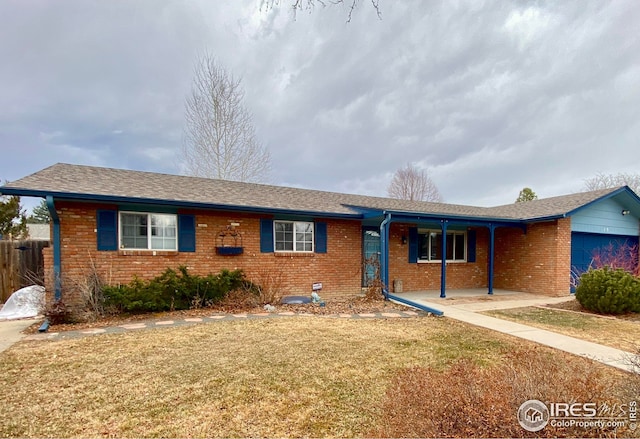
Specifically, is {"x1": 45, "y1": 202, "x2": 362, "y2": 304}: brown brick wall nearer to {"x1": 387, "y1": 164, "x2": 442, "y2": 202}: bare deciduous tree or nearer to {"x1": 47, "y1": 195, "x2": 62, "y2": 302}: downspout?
{"x1": 47, "y1": 195, "x2": 62, "y2": 302}: downspout

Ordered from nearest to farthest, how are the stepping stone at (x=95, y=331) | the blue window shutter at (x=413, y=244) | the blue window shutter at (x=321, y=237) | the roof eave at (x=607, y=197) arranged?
1. the stepping stone at (x=95, y=331)
2. the blue window shutter at (x=321, y=237)
3. the roof eave at (x=607, y=197)
4. the blue window shutter at (x=413, y=244)

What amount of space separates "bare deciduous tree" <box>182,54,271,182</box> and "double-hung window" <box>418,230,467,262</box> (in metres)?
11.5

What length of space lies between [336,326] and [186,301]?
413cm

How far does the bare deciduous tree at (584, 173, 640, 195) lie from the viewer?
26828 mm

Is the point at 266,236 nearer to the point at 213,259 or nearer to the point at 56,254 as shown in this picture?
the point at 213,259

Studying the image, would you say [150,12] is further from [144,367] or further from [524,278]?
[524,278]

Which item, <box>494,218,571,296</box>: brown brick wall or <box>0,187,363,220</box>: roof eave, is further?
<box>494,218,571,296</box>: brown brick wall

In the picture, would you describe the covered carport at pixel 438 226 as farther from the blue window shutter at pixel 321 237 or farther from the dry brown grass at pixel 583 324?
the dry brown grass at pixel 583 324

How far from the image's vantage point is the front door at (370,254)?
11211 mm

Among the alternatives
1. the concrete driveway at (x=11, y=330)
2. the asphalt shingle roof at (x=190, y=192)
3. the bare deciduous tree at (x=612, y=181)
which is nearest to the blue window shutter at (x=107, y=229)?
the asphalt shingle roof at (x=190, y=192)

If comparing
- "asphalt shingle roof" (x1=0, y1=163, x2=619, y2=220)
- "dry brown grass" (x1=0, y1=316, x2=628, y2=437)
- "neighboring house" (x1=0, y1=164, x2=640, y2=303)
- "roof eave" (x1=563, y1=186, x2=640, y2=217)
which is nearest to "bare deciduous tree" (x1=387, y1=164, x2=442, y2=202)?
"neighboring house" (x1=0, y1=164, x2=640, y2=303)

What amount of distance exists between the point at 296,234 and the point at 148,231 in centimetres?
417

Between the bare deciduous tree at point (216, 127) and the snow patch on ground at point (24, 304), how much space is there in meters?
11.4

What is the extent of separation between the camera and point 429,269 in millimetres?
12344
